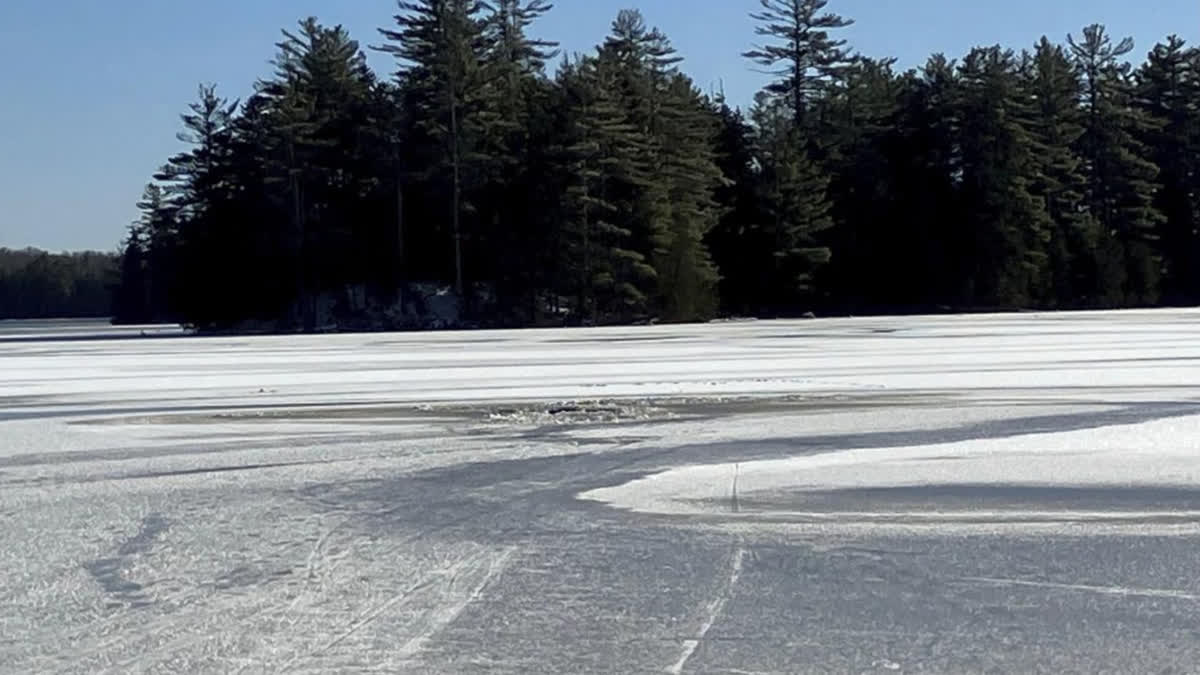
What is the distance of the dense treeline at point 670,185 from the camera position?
5784 centimetres

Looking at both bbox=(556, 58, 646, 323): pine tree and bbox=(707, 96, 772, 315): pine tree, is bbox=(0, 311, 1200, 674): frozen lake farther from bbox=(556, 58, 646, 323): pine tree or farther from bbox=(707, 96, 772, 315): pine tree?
bbox=(707, 96, 772, 315): pine tree

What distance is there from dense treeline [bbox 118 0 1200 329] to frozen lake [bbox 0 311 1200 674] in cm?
3488

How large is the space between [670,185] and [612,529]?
4980 centimetres

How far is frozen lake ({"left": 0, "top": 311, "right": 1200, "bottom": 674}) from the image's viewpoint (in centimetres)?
726

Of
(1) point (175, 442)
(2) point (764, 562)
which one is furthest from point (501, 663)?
(1) point (175, 442)

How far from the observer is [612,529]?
34.6ft

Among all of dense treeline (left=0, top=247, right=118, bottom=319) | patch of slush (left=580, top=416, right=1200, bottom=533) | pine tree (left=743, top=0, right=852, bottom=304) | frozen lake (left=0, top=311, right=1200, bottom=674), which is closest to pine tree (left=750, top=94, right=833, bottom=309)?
pine tree (left=743, top=0, right=852, bottom=304)

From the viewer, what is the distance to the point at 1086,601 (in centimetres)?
803

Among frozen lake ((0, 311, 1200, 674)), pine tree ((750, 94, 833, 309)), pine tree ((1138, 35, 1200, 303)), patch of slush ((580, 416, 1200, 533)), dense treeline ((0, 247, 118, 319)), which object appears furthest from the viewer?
dense treeline ((0, 247, 118, 319))

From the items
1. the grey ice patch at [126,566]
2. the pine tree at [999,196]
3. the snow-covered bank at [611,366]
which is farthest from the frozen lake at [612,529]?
the pine tree at [999,196]

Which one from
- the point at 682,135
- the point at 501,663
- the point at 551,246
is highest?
the point at 682,135

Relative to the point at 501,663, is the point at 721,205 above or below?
above

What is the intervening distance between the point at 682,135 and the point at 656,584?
54666mm

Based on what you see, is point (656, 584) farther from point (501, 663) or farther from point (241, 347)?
point (241, 347)
